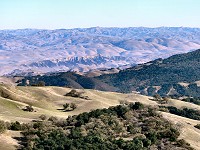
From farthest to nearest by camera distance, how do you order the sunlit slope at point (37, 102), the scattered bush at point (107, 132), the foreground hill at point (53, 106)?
the sunlit slope at point (37, 102) < the foreground hill at point (53, 106) < the scattered bush at point (107, 132)

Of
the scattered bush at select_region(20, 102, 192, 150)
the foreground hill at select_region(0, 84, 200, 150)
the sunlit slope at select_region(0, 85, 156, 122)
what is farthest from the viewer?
the sunlit slope at select_region(0, 85, 156, 122)

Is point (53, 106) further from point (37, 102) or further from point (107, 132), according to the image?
point (107, 132)

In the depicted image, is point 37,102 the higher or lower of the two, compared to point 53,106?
higher

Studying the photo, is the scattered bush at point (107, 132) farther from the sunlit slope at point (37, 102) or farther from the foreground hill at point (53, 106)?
the sunlit slope at point (37, 102)

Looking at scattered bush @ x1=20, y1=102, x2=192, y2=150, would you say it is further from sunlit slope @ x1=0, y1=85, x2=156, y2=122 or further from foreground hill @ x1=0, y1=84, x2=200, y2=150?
sunlit slope @ x1=0, y1=85, x2=156, y2=122

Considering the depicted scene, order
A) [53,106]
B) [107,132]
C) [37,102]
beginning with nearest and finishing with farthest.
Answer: [107,132]
[37,102]
[53,106]

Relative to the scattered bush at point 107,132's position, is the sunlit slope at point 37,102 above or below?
below

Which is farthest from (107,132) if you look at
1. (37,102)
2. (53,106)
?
(53,106)

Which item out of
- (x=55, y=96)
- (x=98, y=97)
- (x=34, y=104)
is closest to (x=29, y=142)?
(x=34, y=104)

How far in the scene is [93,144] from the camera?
62.9 m

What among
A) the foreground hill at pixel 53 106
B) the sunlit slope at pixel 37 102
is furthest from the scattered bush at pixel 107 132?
the sunlit slope at pixel 37 102

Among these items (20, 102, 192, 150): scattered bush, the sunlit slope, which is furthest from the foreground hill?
(20, 102, 192, 150): scattered bush

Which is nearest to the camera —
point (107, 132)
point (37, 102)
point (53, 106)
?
point (107, 132)

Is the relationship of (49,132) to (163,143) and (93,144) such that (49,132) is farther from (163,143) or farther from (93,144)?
(163,143)
